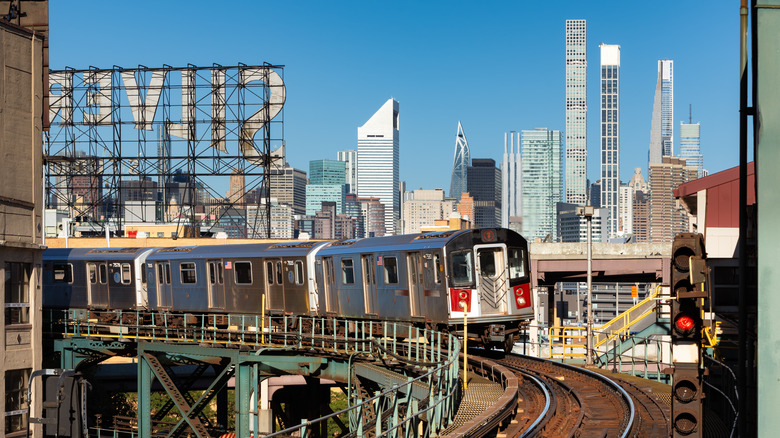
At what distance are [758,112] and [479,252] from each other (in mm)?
17963

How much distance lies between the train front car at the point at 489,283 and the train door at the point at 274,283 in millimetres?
8771

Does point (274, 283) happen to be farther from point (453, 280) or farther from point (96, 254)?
point (96, 254)

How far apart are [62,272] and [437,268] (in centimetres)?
2247

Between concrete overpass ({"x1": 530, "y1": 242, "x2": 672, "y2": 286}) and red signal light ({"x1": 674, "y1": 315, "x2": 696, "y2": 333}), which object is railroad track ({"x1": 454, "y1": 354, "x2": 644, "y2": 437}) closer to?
red signal light ({"x1": 674, "y1": 315, "x2": 696, "y2": 333})

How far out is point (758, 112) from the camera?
7453 mm

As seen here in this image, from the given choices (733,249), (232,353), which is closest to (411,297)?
(232,353)

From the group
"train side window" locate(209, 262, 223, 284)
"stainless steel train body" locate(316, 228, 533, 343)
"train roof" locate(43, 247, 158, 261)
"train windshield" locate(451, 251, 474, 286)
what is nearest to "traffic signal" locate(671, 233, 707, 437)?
"stainless steel train body" locate(316, 228, 533, 343)

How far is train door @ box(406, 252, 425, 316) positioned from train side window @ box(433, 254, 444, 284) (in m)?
Result: 0.70

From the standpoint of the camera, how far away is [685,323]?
11.1m

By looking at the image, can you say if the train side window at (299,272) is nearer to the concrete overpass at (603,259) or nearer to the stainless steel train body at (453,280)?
the stainless steel train body at (453,280)

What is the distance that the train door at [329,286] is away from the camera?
29984 millimetres

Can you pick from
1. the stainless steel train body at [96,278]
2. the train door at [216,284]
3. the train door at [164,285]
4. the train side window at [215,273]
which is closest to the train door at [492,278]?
the train door at [216,284]

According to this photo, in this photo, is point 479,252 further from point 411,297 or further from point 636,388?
point 636,388

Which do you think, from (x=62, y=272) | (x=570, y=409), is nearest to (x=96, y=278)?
(x=62, y=272)
